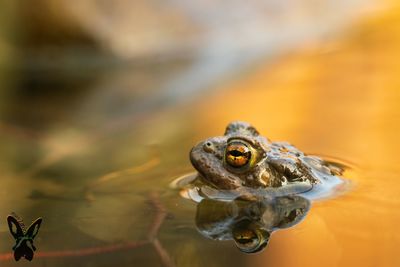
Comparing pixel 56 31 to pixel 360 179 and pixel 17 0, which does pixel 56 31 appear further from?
pixel 360 179

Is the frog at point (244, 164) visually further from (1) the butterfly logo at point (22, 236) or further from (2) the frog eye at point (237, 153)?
(1) the butterfly logo at point (22, 236)

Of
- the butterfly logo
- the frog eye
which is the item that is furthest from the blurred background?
the frog eye

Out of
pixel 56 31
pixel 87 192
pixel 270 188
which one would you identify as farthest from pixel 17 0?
pixel 270 188

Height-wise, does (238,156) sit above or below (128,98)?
below

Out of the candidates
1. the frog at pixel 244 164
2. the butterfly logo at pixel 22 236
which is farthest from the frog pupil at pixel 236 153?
the butterfly logo at pixel 22 236

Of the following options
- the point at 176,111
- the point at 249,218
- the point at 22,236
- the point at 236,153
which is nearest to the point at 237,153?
the point at 236,153

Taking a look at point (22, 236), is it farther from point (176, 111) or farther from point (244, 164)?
point (176, 111)

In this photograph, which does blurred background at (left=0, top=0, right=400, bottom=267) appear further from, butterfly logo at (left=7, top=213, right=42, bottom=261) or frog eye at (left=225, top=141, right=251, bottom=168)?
frog eye at (left=225, top=141, right=251, bottom=168)
